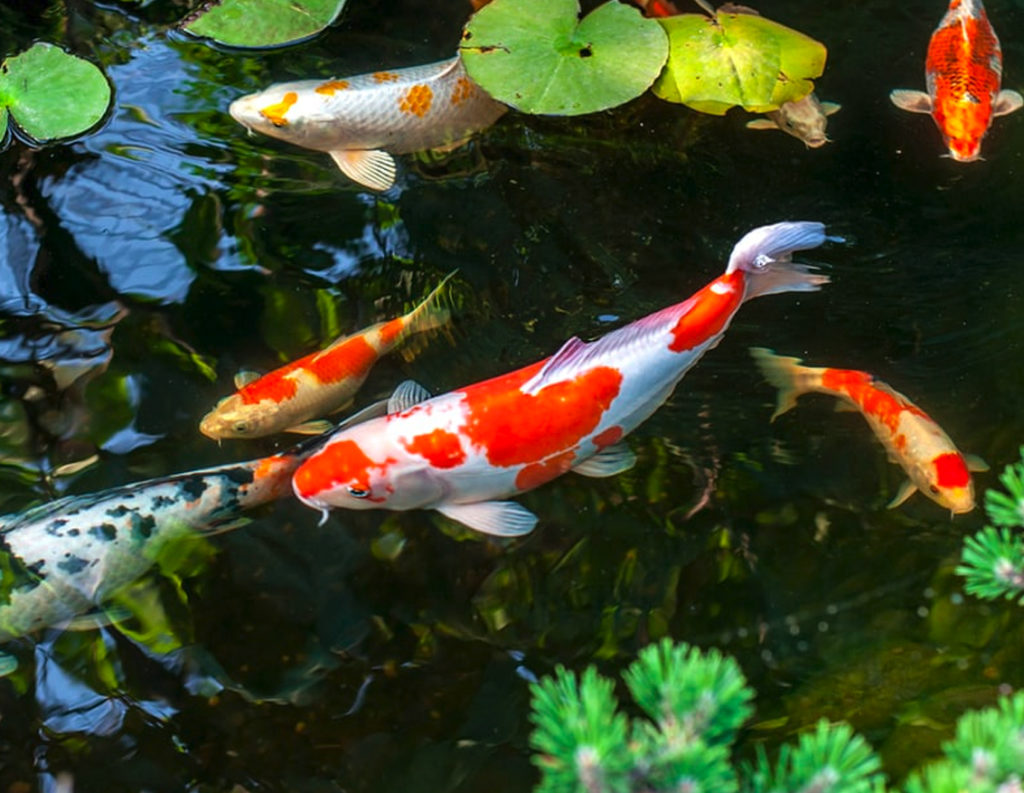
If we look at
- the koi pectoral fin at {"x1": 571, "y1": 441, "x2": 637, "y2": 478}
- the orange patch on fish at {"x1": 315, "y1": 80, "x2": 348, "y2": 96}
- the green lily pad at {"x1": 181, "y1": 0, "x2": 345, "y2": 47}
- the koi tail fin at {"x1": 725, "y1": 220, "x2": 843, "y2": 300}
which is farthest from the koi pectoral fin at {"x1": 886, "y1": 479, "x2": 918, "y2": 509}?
the green lily pad at {"x1": 181, "y1": 0, "x2": 345, "y2": 47}

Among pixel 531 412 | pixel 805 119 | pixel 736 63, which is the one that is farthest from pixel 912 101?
pixel 531 412

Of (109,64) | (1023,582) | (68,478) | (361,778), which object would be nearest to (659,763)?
(1023,582)

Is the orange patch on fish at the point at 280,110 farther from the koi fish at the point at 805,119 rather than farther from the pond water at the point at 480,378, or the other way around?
the koi fish at the point at 805,119

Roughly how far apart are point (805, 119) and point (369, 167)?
1.51 meters

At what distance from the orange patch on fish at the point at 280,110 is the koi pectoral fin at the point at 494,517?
151 cm

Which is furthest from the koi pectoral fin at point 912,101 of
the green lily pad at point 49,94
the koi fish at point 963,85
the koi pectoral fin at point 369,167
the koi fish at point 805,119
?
the green lily pad at point 49,94

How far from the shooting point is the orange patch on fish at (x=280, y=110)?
3459mm

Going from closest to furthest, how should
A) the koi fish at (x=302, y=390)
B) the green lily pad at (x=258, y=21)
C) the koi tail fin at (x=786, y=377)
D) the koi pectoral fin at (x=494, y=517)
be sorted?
the koi pectoral fin at (x=494, y=517), the koi fish at (x=302, y=390), the koi tail fin at (x=786, y=377), the green lily pad at (x=258, y=21)

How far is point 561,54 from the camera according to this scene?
132 inches

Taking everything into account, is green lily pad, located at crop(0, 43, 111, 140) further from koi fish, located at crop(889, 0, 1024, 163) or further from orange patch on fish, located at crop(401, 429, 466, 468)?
koi fish, located at crop(889, 0, 1024, 163)

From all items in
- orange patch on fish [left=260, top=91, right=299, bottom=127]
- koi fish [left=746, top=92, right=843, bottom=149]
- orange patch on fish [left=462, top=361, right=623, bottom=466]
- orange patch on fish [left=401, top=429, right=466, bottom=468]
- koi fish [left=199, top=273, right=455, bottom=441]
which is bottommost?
koi fish [left=199, top=273, right=455, bottom=441]

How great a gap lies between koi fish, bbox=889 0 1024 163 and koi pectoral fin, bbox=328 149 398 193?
183 cm

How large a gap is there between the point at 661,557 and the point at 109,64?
264 cm

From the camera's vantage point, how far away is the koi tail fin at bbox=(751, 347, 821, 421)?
3.13 metres
